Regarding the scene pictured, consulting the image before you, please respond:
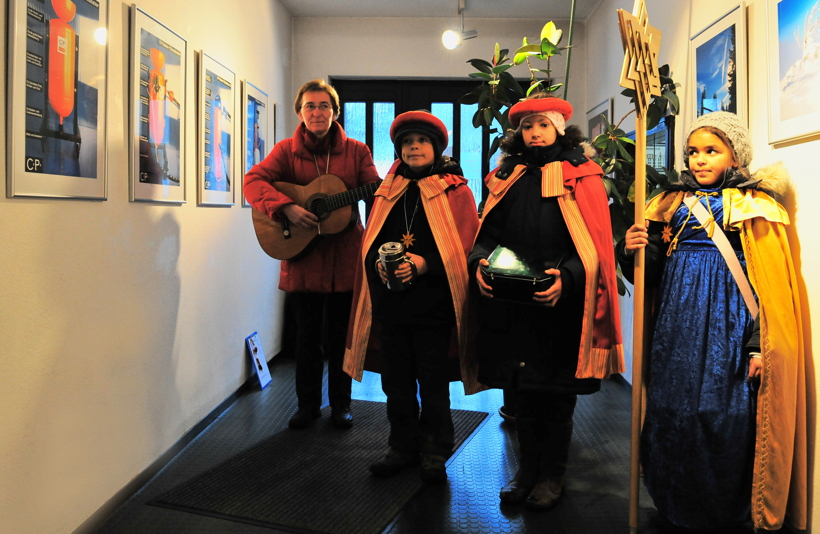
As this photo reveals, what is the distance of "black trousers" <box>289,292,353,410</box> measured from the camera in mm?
3111

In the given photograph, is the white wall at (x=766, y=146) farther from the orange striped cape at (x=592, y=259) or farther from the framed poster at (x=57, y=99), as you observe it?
the framed poster at (x=57, y=99)

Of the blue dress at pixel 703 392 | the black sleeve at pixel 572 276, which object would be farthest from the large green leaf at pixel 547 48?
the black sleeve at pixel 572 276

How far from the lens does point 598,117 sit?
4.62 m

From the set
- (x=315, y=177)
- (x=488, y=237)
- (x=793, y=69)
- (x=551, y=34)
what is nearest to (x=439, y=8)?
(x=551, y=34)

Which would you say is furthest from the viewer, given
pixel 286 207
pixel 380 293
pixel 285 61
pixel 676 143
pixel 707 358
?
pixel 285 61

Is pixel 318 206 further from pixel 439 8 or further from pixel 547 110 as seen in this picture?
pixel 439 8

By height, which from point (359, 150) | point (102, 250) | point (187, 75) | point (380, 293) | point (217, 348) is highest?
point (187, 75)

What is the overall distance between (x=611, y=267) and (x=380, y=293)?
0.84m

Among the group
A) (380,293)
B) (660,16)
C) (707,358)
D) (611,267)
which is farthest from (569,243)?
(660,16)

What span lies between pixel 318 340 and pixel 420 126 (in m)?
1.27

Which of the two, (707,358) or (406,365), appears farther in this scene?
(406,365)

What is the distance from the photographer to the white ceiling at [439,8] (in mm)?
4703

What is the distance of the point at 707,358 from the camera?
199cm

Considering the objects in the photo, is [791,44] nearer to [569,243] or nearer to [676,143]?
→ [569,243]
